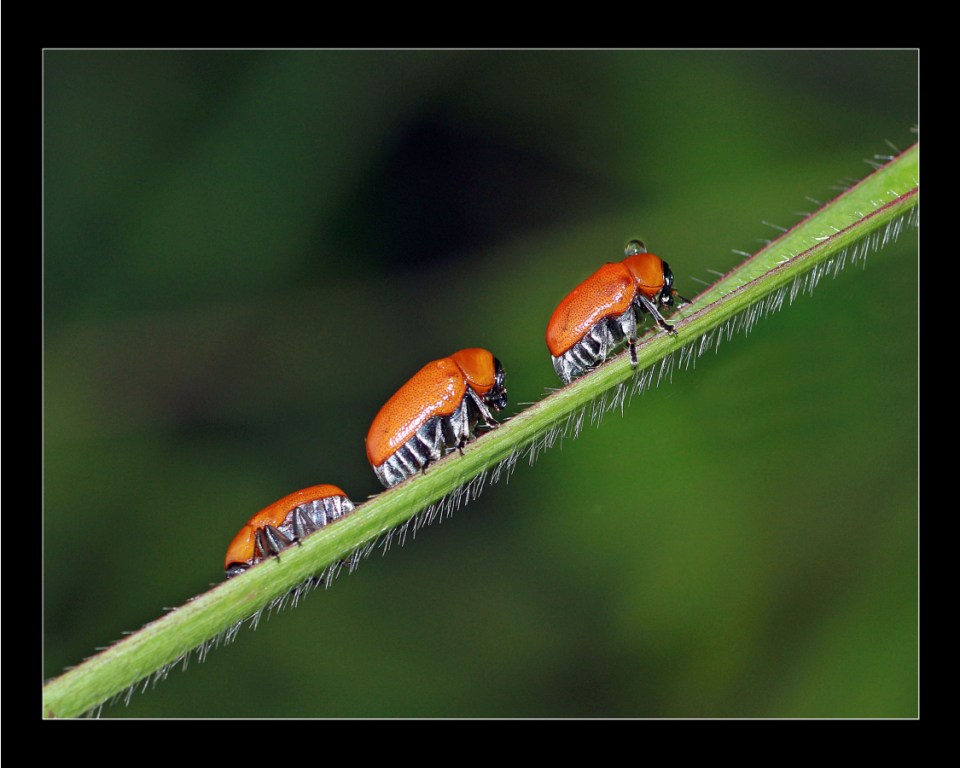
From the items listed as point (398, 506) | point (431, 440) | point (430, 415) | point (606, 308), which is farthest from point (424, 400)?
point (398, 506)

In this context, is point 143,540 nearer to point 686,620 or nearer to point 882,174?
point 686,620

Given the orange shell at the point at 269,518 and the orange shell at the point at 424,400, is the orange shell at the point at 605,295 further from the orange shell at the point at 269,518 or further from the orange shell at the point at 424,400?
the orange shell at the point at 269,518

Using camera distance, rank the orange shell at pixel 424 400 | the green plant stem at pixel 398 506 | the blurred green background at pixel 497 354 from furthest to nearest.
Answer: the blurred green background at pixel 497 354
the orange shell at pixel 424 400
the green plant stem at pixel 398 506

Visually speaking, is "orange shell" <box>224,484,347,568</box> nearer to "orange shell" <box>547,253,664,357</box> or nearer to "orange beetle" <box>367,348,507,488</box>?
"orange beetle" <box>367,348,507,488</box>

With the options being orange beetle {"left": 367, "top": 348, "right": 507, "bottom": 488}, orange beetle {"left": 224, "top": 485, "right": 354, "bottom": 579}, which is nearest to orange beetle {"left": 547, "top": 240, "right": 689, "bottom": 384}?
orange beetle {"left": 367, "top": 348, "right": 507, "bottom": 488}

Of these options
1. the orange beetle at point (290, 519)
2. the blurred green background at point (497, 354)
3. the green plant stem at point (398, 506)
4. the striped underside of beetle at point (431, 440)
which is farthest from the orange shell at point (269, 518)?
the green plant stem at point (398, 506)

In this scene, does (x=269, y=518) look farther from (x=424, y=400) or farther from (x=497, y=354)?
(x=497, y=354)
